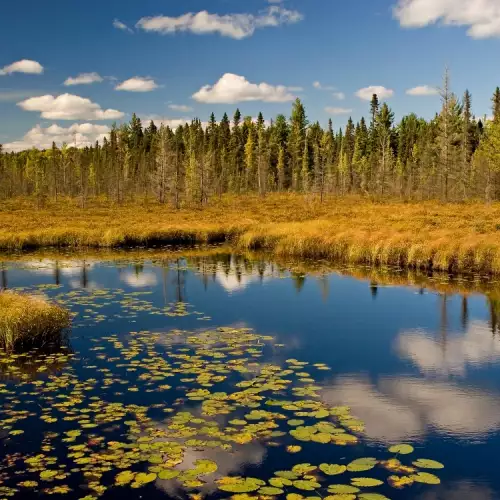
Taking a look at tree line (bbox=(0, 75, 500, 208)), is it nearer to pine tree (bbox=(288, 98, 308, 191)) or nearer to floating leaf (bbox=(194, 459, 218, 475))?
pine tree (bbox=(288, 98, 308, 191))

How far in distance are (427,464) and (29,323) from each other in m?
10.5

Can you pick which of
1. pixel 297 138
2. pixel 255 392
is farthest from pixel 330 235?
pixel 297 138

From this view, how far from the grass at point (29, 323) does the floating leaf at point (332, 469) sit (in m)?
9.15

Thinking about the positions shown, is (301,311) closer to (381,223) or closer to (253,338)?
(253,338)

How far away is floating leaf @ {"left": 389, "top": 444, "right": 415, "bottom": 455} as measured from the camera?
816 centimetres

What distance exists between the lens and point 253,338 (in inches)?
580

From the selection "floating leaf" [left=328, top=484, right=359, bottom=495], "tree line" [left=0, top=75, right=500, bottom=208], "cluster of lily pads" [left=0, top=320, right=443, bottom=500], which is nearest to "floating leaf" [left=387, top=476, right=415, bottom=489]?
"cluster of lily pads" [left=0, top=320, right=443, bottom=500]

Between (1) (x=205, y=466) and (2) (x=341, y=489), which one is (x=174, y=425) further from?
(2) (x=341, y=489)

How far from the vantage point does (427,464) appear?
305 inches

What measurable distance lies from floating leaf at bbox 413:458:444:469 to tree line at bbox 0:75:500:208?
59.9 metres

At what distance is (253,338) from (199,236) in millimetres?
26225

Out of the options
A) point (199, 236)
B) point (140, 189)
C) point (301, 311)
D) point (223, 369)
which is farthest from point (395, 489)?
point (140, 189)

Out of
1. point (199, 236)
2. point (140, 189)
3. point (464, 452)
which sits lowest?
point (464, 452)

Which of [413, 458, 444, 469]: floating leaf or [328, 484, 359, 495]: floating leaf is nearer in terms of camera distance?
[328, 484, 359, 495]: floating leaf
